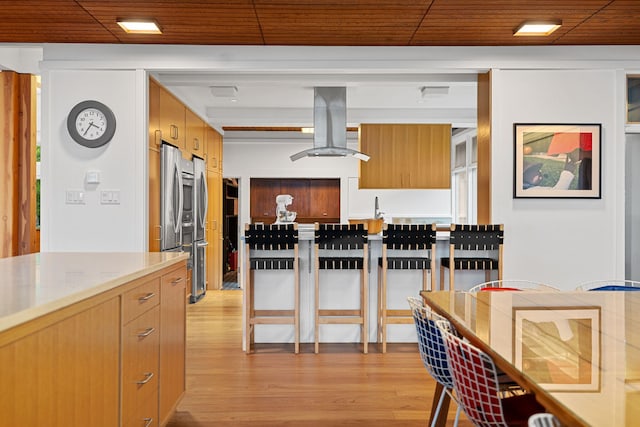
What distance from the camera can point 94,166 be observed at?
4172 millimetres

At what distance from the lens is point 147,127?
4270 millimetres

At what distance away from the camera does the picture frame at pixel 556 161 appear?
4.21 metres

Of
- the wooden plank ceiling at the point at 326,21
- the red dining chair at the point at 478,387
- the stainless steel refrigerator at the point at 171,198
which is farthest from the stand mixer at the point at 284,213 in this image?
the red dining chair at the point at 478,387

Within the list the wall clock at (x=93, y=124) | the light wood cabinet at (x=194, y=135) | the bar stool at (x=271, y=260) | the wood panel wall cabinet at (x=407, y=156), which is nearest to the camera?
the bar stool at (x=271, y=260)

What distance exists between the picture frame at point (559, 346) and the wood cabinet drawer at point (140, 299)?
1367 millimetres

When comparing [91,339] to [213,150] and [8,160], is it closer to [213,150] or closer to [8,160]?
[8,160]

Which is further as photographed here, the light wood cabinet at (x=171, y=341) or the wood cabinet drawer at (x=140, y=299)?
the light wood cabinet at (x=171, y=341)

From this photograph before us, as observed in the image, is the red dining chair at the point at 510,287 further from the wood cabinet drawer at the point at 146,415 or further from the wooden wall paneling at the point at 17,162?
the wooden wall paneling at the point at 17,162

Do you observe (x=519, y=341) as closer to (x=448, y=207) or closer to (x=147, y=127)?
(x=147, y=127)

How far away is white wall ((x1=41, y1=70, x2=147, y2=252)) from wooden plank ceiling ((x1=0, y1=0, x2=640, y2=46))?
360mm

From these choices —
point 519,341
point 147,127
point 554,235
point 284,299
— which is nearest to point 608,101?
point 554,235

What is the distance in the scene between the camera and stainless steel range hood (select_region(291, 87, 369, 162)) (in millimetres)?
5574

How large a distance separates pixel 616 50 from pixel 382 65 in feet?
6.37

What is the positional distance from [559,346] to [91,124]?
389 cm
